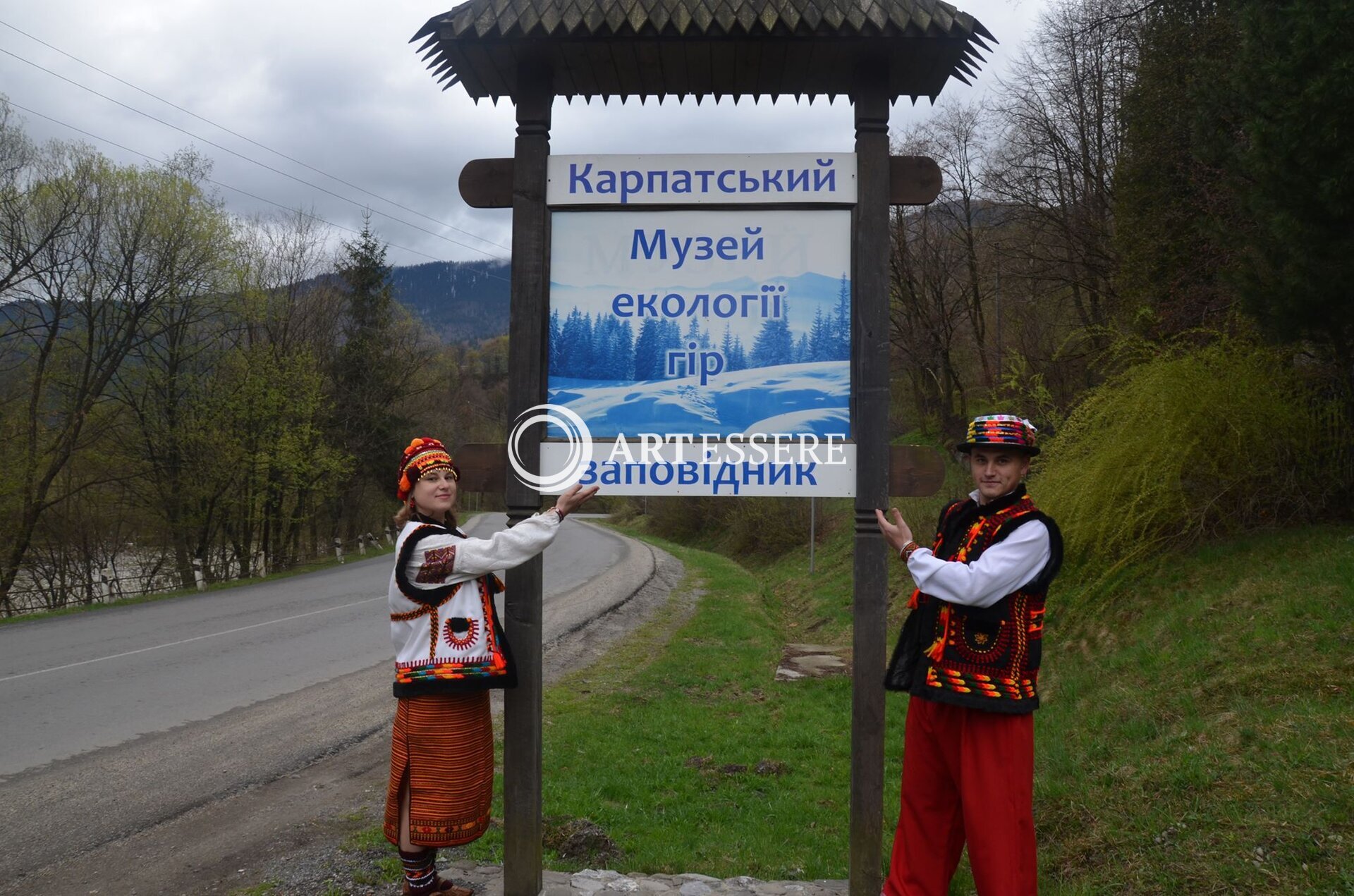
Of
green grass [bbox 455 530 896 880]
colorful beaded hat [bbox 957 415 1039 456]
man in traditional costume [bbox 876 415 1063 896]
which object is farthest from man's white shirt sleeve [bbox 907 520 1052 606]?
green grass [bbox 455 530 896 880]

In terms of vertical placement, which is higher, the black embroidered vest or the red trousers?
the black embroidered vest

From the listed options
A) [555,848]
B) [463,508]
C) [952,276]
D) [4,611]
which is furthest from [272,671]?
[463,508]

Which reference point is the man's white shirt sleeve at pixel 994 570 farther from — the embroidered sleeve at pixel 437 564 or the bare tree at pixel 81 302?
the bare tree at pixel 81 302

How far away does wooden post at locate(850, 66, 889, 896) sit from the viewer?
13.3 ft

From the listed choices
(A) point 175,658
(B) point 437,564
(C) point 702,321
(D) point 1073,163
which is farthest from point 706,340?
(D) point 1073,163

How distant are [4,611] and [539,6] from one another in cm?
2362

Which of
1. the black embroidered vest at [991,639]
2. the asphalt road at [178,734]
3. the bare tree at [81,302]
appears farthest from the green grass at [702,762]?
the bare tree at [81,302]

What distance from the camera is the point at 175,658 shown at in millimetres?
11383

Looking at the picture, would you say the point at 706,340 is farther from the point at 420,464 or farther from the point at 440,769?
the point at 440,769

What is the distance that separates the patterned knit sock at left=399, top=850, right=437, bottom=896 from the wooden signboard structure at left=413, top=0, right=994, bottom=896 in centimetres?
45

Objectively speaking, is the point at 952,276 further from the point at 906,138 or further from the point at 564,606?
the point at 564,606

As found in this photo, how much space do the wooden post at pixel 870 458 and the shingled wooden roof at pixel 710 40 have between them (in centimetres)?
21

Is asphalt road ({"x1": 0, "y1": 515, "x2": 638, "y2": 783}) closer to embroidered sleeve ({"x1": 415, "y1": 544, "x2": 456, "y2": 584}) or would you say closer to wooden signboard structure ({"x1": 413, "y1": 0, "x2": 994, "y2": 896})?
wooden signboard structure ({"x1": 413, "y1": 0, "x2": 994, "y2": 896})

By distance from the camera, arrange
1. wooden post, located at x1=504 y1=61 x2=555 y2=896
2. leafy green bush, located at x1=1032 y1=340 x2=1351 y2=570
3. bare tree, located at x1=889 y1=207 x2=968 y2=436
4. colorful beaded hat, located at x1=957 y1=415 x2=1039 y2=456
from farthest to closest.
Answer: bare tree, located at x1=889 y1=207 x2=968 y2=436
leafy green bush, located at x1=1032 y1=340 x2=1351 y2=570
wooden post, located at x1=504 y1=61 x2=555 y2=896
colorful beaded hat, located at x1=957 y1=415 x2=1039 y2=456
